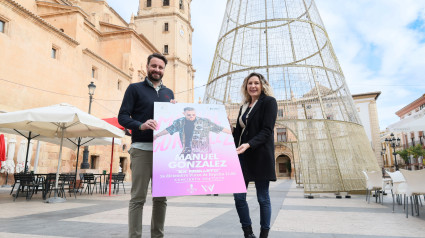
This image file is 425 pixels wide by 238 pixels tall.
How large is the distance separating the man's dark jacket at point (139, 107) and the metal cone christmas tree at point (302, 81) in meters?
5.50

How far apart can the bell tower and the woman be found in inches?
1317

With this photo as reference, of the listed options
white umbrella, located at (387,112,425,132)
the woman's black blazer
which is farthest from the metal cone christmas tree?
the woman's black blazer

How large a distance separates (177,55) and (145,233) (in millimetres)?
35401

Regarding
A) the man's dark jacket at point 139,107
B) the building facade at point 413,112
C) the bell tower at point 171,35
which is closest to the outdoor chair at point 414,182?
the man's dark jacket at point 139,107

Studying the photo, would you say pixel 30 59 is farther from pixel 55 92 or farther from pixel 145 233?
pixel 145 233

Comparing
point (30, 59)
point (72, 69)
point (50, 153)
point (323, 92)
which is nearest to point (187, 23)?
point (72, 69)

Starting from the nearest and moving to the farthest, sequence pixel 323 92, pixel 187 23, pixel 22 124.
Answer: pixel 22 124 → pixel 323 92 → pixel 187 23

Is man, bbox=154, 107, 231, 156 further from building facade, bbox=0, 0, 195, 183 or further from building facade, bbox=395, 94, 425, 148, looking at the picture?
building facade, bbox=395, 94, 425, 148

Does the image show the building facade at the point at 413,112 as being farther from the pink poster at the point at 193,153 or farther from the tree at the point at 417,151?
the pink poster at the point at 193,153

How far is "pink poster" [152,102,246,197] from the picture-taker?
2.04m

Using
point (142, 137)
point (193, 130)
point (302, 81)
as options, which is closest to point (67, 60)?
point (302, 81)

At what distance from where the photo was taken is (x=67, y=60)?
18.6 metres

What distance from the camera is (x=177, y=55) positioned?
36.9 m

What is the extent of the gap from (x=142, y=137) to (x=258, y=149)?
1087mm
